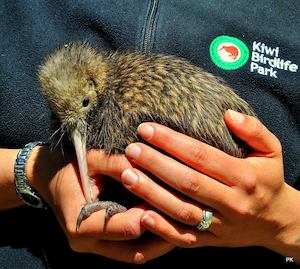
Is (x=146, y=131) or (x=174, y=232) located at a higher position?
(x=146, y=131)

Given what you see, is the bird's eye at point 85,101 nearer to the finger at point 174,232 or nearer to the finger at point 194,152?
the finger at point 194,152

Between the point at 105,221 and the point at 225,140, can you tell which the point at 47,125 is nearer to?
the point at 105,221

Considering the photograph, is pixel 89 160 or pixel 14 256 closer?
pixel 89 160

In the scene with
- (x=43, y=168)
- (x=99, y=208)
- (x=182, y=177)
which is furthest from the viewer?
(x=43, y=168)

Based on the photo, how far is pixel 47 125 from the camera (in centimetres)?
254

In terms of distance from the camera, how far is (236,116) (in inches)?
85.4

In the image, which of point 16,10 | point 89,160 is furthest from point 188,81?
point 16,10

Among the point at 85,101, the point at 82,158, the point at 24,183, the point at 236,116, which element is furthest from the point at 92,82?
the point at 236,116

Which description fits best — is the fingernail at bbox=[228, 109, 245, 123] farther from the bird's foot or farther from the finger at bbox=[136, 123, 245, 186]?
the bird's foot

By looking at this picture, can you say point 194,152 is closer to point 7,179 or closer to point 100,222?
point 100,222

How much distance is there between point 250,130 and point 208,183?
225 millimetres

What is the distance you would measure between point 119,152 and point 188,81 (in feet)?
1.11

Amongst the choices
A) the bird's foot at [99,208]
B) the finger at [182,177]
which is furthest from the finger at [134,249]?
the finger at [182,177]

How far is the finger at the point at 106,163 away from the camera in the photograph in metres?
2.17
